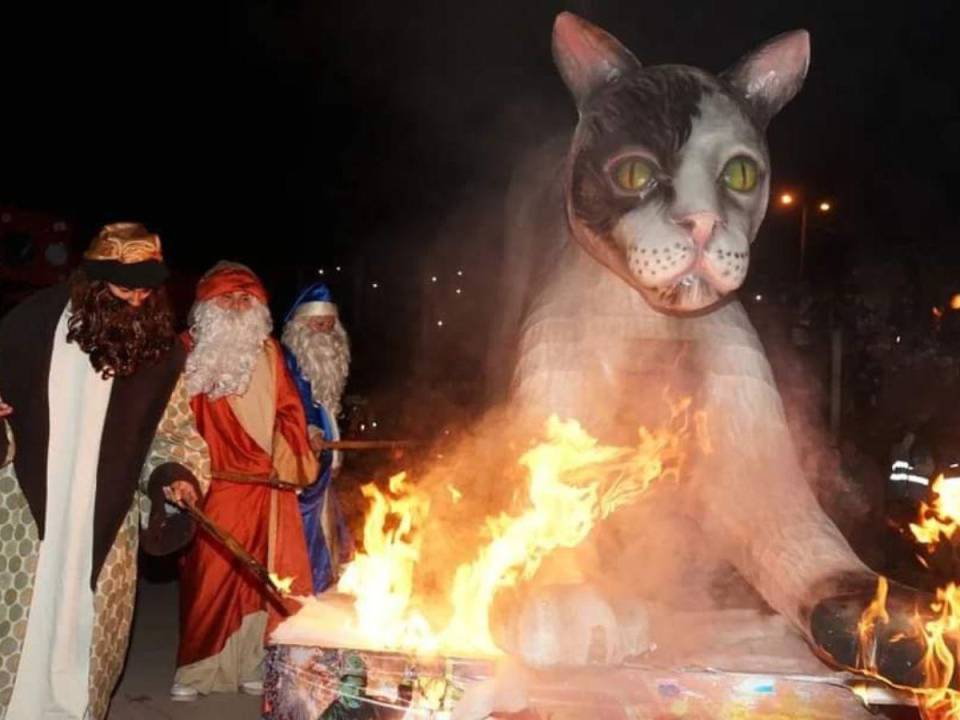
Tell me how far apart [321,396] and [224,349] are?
1226 mm

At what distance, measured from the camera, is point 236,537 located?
5016 millimetres

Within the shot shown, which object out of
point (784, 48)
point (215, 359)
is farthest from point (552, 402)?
point (215, 359)

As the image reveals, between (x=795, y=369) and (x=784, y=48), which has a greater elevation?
(x=784, y=48)

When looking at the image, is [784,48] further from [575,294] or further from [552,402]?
[552,402]

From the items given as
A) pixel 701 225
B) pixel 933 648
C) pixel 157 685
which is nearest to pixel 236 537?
pixel 157 685

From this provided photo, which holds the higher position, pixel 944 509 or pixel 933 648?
pixel 944 509

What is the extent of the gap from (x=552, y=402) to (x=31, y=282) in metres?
8.56

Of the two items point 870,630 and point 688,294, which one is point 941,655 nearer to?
point 870,630

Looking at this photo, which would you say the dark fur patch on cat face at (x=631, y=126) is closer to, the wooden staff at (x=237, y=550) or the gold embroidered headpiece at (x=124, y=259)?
the gold embroidered headpiece at (x=124, y=259)

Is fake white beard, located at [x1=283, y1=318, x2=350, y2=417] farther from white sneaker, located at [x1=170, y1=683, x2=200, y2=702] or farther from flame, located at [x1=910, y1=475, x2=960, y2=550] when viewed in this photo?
flame, located at [x1=910, y1=475, x2=960, y2=550]

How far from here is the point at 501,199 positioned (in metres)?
4.99

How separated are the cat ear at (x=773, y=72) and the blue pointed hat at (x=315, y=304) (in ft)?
10.9

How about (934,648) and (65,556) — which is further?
(65,556)

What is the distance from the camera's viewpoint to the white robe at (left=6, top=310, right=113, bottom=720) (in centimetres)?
325
